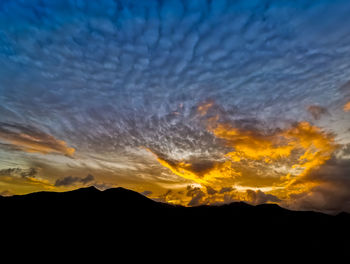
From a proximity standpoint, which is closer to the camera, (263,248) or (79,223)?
(79,223)

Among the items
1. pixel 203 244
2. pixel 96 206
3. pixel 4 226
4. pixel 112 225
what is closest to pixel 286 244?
pixel 203 244

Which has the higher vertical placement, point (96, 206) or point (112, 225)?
point (96, 206)

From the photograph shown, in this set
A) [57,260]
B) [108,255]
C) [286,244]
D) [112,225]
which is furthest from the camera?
[286,244]

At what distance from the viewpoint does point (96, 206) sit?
184125 mm

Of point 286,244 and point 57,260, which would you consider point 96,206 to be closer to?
point 57,260

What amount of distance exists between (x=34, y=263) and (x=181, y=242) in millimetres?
113964

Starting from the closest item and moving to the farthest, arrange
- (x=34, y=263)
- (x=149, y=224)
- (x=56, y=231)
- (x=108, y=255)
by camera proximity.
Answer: (x=34, y=263) < (x=108, y=255) < (x=56, y=231) < (x=149, y=224)

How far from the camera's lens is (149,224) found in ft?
595

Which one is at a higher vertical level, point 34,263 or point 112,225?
point 112,225

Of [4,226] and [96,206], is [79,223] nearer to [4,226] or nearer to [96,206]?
[96,206]

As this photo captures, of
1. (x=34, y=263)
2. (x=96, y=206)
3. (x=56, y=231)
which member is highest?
(x=96, y=206)

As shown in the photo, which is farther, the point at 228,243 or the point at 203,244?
the point at 228,243

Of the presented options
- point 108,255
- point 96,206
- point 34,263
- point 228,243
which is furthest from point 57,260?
point 228,243

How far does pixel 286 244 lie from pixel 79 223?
750 ft
